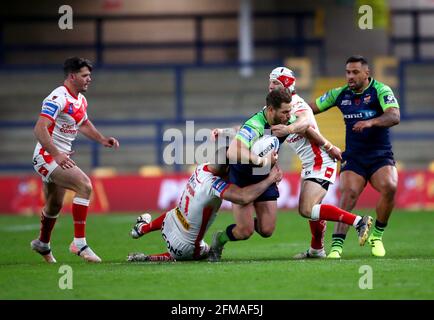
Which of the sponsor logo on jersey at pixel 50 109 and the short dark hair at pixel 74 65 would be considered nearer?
the sponsor logo on jersey at pixel 50 109

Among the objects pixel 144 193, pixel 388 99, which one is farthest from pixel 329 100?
pixel 144 193

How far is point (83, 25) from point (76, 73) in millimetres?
17113

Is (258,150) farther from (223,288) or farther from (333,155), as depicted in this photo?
(223,288)

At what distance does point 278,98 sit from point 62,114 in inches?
Answer: 104

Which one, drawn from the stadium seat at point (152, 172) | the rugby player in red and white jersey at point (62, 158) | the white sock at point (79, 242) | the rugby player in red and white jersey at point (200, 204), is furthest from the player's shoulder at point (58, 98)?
the stadium seat at point (152, 172)

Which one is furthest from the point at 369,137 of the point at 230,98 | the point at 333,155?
the point at 230,98

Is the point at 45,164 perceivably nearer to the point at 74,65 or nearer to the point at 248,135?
the point at 74,65

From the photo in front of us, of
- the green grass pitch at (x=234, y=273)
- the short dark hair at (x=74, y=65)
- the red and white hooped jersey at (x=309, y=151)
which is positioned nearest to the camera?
the green grass pitch at (x=234, y=273)

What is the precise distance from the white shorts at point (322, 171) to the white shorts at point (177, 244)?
4.80ft

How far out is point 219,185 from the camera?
1113 cm

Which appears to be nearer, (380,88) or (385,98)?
(385,98)

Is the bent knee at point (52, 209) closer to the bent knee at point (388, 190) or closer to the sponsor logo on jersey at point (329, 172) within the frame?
the sponsor logo on jersey at point (329, 172)

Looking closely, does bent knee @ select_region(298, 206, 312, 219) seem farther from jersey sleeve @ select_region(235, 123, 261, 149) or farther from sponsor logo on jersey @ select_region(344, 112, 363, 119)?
sponsor logo on jersey @ select_region(344, 112, 363, 119)

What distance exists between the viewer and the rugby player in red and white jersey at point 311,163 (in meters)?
11.6
